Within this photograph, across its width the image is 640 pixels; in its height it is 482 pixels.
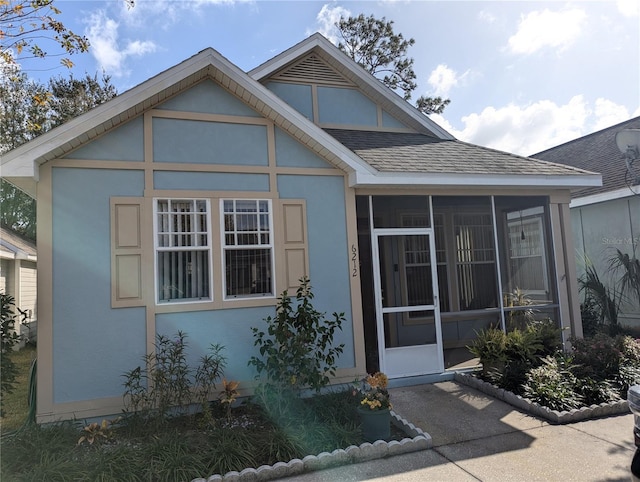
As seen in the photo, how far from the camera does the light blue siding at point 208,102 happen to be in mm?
5918

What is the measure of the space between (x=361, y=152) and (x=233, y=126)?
2.27m

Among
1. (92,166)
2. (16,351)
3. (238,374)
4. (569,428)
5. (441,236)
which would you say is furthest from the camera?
(16,351)

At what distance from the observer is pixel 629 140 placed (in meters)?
7.53

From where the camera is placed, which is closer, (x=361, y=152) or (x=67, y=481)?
(x=67, y=481)

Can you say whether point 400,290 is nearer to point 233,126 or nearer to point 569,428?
point 569,428

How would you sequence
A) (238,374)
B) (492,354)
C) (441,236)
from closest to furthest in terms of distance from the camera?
(238,374), (492,354), (441,236)

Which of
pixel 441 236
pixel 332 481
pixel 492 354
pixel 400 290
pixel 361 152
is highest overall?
pixel 361 152

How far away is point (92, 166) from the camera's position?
5.45m

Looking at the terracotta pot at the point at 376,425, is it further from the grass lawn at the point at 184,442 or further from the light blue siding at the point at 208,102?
the light blue siding at the point at 208,102

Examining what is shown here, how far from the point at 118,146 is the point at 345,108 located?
4.62 m

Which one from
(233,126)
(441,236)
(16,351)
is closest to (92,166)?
(233,126)

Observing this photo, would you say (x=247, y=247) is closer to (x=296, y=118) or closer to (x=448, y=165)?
(x=296, y=118)

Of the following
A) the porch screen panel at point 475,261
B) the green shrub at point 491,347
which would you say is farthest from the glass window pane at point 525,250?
the green shrub at point 491,347

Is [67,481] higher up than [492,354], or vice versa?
[492,354]
